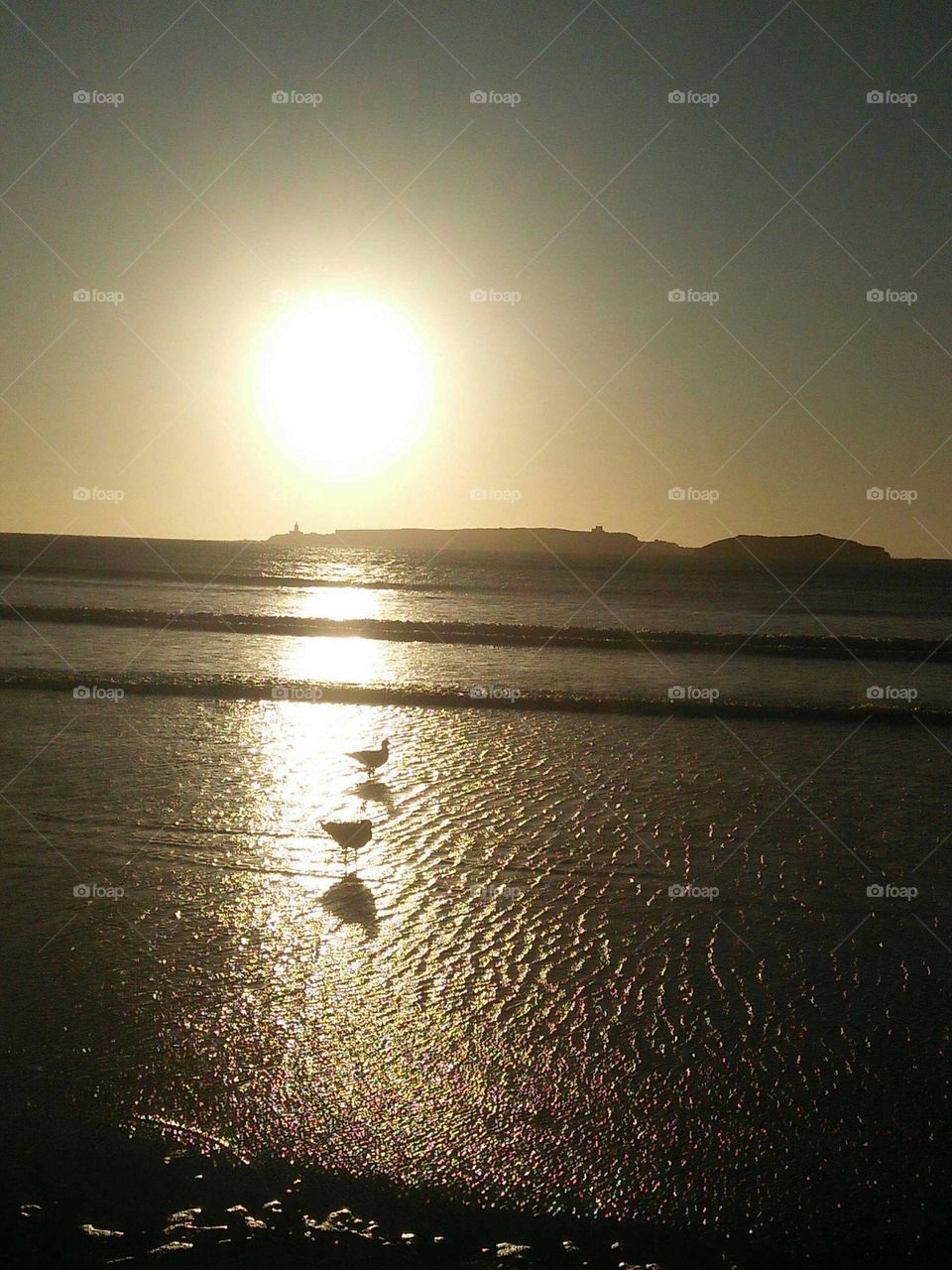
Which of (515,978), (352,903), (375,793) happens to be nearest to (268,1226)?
(515,978)

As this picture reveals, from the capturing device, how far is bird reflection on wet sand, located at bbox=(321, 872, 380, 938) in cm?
650

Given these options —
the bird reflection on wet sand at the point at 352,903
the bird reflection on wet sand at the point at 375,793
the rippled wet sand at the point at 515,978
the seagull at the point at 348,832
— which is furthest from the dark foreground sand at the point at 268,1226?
the bird reflection on wet sand at the point at 375,793

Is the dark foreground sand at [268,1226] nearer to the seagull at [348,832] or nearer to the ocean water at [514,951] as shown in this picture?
the ocean water at [514,951]

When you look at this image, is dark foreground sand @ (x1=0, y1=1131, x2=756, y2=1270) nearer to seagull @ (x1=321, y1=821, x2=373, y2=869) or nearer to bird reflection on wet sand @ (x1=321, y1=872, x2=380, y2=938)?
bird reflection on wet sand @ (x1=321, y1=872, x2=380, y2=938)

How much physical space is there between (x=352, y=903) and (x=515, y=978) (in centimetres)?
147

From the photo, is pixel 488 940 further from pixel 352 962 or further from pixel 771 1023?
pixel 771 1023

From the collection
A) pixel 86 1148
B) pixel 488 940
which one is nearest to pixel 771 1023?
pixel 488 940

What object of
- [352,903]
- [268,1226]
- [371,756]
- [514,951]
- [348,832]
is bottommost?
[268,1226]

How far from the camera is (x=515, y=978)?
5.79 metres

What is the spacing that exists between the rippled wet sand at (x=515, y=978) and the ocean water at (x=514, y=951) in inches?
0.8

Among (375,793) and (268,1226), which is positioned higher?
(375,793)

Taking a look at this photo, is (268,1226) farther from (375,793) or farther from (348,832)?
(375,793)

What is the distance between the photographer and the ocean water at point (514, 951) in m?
4.14

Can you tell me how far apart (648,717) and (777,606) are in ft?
113
